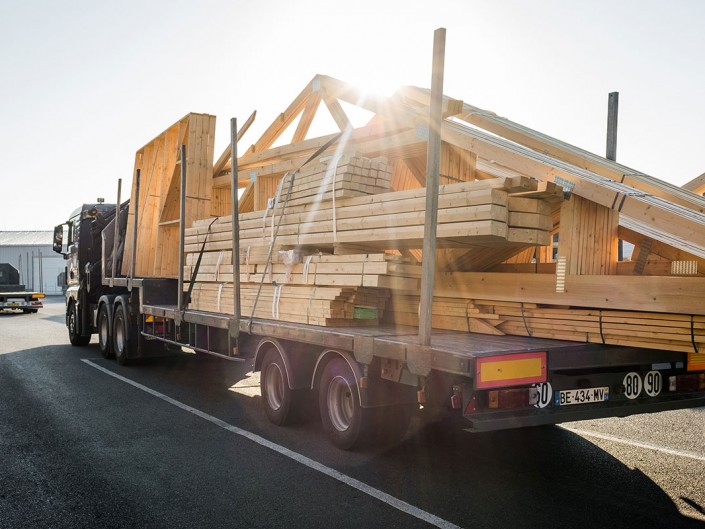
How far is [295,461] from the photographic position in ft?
19.0

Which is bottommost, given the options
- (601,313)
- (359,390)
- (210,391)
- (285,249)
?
(210,391)

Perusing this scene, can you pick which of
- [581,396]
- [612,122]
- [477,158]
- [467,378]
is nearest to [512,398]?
[467,378]

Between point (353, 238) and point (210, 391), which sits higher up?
point (353, 238)

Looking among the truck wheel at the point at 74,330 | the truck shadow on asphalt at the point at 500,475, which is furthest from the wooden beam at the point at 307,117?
the truck wheel at the point at 74,330

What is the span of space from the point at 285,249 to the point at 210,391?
2844mm

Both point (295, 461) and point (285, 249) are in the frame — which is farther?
point (285, 249)

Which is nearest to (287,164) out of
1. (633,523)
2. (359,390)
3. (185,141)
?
(185,141)

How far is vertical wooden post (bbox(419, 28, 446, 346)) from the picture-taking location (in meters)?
4.91

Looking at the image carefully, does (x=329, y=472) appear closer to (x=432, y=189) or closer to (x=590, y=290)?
(x=432, y=189)

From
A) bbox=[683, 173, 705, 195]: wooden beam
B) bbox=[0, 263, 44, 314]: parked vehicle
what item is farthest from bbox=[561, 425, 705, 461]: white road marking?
bbox=[0, 263, 44, 314]: parked vehicle

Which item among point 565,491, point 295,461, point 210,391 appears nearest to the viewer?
point 565,491

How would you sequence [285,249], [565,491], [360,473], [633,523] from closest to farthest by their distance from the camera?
1. [633,523]
2. [565,491]
3. [360,473]
4. [285,249]

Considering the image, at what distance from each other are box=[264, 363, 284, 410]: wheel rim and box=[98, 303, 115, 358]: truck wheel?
599cm

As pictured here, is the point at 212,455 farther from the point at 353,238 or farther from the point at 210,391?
the point at 210,391
